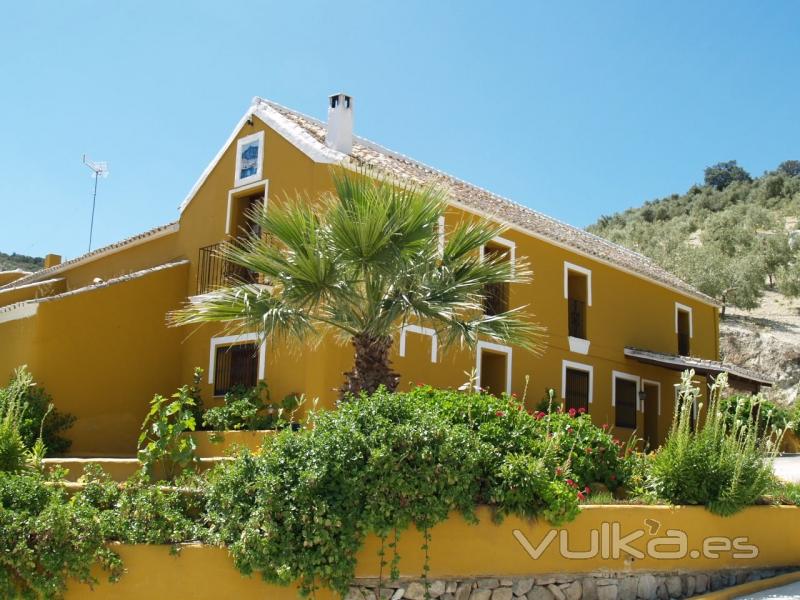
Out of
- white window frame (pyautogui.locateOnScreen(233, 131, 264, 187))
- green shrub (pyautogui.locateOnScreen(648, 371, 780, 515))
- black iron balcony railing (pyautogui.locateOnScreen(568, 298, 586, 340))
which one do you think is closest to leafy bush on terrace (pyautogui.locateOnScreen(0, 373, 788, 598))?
green shrub (pyautogui.locateOnScreen(648, 371, 780, 515))

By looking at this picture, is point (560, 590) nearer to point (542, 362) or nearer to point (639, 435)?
point (542, 362)

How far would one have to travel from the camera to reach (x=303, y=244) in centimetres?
1046

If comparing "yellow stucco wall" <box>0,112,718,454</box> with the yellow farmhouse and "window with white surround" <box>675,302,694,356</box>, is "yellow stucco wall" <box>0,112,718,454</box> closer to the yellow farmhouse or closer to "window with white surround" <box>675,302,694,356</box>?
the yellow farmhouse

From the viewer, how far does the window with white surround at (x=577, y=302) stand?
19.4 m

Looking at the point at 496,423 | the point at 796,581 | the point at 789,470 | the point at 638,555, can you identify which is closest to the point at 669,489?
the point at 638,555

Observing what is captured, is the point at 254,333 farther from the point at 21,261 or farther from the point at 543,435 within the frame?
the point at 21,261

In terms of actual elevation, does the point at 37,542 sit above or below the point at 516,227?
below

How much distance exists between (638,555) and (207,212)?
11.2 meters

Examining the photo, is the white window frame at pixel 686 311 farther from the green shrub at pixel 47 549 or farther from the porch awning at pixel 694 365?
the green shrub at pixel 47 549

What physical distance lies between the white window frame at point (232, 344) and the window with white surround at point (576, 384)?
728 cm

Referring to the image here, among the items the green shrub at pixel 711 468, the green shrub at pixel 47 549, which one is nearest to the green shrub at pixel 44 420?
the green shrub at pixel 47 549

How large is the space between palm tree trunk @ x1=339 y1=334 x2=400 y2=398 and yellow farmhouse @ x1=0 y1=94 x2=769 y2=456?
7.76 feet

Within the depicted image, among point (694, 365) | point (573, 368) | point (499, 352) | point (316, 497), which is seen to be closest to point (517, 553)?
point (316, 497)

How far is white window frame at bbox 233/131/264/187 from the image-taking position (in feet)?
52.5
